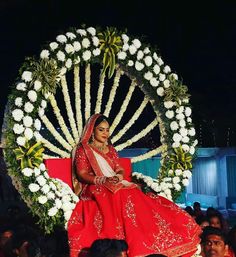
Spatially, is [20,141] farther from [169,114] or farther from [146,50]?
[146,50]

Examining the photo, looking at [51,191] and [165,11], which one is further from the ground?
[165,11]

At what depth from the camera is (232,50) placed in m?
16.0

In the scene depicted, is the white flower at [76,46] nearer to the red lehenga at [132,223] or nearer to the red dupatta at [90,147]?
the red dupatta at [90,147]

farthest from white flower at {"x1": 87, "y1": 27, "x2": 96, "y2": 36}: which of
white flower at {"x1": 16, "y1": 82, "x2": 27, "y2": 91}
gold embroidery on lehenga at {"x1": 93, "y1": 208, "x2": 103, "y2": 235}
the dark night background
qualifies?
the dark night background

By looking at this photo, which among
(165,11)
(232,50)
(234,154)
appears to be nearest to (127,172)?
(165,11)

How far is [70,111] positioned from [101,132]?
809 mm

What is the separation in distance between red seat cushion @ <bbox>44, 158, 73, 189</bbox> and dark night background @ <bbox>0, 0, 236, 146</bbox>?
590cm

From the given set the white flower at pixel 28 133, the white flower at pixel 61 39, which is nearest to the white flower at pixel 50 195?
the white flower at pixel 28 133

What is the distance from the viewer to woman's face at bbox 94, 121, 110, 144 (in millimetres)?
7062

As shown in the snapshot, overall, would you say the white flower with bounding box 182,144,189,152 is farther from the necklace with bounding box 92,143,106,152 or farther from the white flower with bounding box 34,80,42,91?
the white flower with bounding box 34,80,42,91

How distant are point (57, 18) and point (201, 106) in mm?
5761

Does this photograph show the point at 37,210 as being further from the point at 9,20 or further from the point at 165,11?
the point at 165,11

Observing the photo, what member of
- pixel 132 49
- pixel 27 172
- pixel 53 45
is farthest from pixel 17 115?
pixel 132 49

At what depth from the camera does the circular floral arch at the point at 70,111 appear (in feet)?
22.8
